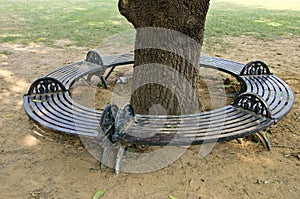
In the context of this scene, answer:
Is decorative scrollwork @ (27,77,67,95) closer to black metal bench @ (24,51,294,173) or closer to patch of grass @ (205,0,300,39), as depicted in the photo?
black metal bench @ (24,51,294,173)

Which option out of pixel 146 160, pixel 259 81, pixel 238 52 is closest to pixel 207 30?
pixel 238 52

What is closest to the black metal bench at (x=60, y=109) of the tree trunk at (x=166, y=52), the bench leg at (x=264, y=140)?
the tree trunk at (x=166, y=52)

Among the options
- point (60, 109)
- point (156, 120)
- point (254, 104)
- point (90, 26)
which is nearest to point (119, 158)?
point (156, 120)

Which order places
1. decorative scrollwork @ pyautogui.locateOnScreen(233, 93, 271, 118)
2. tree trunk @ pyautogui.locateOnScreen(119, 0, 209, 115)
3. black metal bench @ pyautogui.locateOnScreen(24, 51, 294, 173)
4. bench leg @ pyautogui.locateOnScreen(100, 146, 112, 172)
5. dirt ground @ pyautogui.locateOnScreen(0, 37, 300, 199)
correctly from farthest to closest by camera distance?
tree trunk @ pyautogui.locateOnScreen(119, 0, 209, 115), decorative scrollwork @ pyautogui.locateOnScreen(233, 93, 271, 118), bench leg @ pyautogui.locateOnScreen(100, 146, 112, 172), black metal bench @ pyautogui.locateOnScreen(24, 51, 294, 173), dirt ground @ pyautogui.locateOnScreen(0, 37, 300, 199)

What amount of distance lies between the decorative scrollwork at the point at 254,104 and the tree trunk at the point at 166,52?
60 cm

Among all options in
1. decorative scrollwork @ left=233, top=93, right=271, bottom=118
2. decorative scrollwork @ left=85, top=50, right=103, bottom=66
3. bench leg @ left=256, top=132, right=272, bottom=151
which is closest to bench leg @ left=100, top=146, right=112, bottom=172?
decorative scrollwork @ left=233, top=93, right=271, bottom=118

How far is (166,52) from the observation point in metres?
3.39

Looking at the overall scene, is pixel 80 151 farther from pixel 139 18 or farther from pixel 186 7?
pixel 186 7

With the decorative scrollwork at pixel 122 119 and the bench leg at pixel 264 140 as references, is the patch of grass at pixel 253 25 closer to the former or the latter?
the bench leg at pixel 264 140

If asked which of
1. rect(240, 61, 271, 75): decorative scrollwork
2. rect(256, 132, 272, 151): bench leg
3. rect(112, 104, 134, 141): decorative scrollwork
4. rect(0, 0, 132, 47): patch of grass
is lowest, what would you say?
rect(0, 0, 132, 47): patch of grass

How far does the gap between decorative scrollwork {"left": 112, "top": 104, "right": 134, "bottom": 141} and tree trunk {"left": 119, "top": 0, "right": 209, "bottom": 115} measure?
1.64ft

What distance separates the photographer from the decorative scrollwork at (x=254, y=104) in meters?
3.14

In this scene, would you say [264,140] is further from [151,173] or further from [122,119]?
[122,119]

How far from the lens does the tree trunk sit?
3248 mm
